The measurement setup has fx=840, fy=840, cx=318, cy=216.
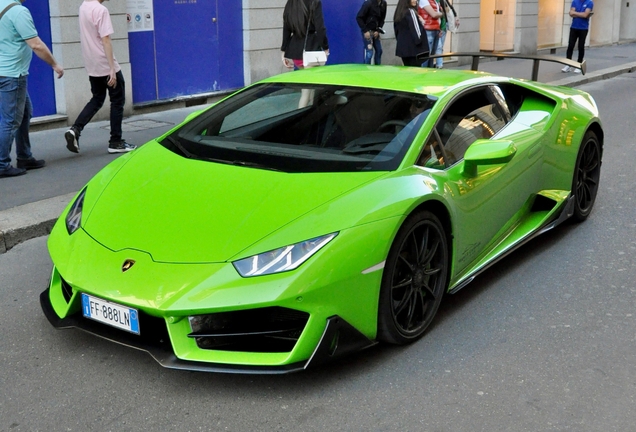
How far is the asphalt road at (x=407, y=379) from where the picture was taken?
351cm

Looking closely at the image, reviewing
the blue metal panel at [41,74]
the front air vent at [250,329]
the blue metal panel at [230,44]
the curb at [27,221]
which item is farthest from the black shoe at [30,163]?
the blue metal panel at [230,44]

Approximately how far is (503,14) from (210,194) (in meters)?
19.0

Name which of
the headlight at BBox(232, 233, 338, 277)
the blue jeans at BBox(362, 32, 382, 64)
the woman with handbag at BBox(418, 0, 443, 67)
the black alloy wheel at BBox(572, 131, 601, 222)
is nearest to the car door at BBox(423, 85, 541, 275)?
the black alloy wheel at BBox(572, 131, 601, 222)

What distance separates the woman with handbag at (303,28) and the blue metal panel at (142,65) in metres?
2.08

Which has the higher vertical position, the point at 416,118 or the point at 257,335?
the point at 416,118

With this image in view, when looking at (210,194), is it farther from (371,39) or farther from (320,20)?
(371,39)

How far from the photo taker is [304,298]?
3.52 m

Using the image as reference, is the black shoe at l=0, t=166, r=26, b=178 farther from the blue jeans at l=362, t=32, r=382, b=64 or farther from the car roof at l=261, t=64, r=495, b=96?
the blue jeans at l=362, t=32, r=382, b=64

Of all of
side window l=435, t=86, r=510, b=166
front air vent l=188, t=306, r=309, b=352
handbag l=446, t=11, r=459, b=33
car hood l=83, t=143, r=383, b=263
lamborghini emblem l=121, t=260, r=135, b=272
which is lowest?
front air vent l=188, t=306, r=309, b=352

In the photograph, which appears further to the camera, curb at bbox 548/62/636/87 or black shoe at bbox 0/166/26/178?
curb at bbox 548/62/636/87

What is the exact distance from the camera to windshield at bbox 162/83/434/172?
4.40 meters

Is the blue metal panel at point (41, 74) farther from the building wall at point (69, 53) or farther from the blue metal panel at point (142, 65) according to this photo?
the blue metal panel at point (142, 65)

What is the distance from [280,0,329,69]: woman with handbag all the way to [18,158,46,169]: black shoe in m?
3.96

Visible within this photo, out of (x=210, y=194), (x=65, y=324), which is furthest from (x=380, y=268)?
(x=65, y=324)
